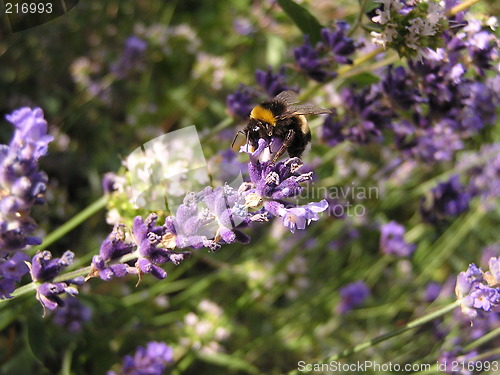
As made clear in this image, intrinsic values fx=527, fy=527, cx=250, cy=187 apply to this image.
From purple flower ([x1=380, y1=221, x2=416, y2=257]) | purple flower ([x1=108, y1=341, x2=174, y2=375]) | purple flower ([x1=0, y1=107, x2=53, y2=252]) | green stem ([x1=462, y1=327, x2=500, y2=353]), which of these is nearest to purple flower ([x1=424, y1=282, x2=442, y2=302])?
purple flower ([x1=380, y1=221, x2=416, y2=257])

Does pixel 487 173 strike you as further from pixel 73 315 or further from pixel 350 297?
pixel 73 315

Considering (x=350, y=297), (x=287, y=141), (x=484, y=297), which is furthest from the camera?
(x=350, y=297)

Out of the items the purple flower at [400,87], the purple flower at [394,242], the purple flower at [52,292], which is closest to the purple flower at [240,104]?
the purple flower at [400,87]

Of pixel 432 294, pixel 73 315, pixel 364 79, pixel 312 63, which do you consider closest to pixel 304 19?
pixel 312 63

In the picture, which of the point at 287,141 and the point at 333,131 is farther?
the point at 333,131

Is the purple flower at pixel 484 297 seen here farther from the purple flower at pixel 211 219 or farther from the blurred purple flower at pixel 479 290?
the purple flower at pixel 211 219

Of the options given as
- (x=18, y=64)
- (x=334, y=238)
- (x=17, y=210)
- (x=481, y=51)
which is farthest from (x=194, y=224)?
(x=18, y=64)

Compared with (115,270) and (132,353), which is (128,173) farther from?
(132,353)

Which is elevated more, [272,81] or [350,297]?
[272,81]
